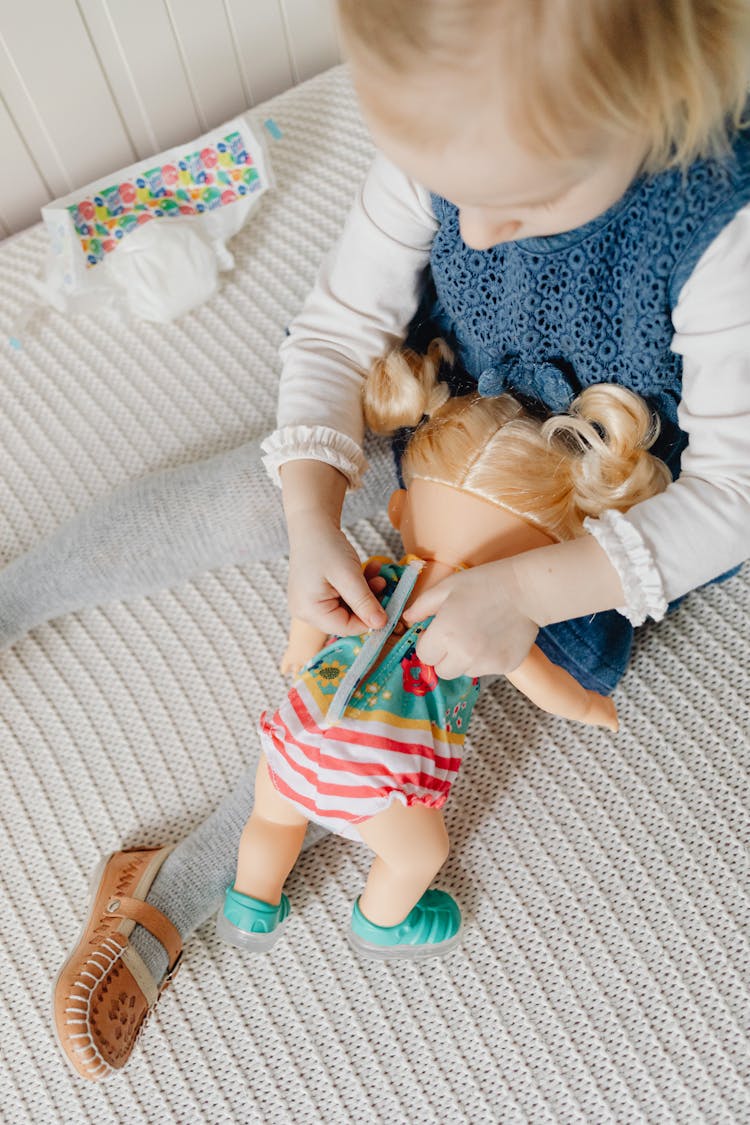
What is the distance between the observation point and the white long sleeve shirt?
579 mm

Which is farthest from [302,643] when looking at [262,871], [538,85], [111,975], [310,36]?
[310,36]

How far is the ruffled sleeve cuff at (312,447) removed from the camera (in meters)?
0.72

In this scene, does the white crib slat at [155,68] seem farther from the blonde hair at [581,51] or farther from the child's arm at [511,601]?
the child's arm at [511,601]

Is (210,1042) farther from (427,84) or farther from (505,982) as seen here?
(427,84)

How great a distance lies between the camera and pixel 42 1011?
74cm

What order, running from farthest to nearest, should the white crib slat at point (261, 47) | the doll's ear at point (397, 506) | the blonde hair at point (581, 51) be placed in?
the white crib slat at point (261, 47), the doll's ear at point (397, 506), the blonde hair at point (581, 51)

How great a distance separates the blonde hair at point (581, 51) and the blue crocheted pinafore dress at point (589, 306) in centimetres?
8

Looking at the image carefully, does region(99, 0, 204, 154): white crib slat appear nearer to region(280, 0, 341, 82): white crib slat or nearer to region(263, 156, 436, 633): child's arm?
region(280, 0, 341, 82): white crib slat

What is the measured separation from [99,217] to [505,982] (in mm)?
894

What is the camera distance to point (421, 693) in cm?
66

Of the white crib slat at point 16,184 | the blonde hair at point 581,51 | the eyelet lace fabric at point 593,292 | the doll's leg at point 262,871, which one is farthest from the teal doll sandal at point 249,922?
the white crib slat at point 16,184

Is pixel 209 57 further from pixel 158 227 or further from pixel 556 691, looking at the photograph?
pixel 556 691

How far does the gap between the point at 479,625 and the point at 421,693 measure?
8 cm

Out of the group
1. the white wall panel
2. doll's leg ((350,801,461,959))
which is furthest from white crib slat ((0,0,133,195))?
doll's leg ((350,801,461,959))
